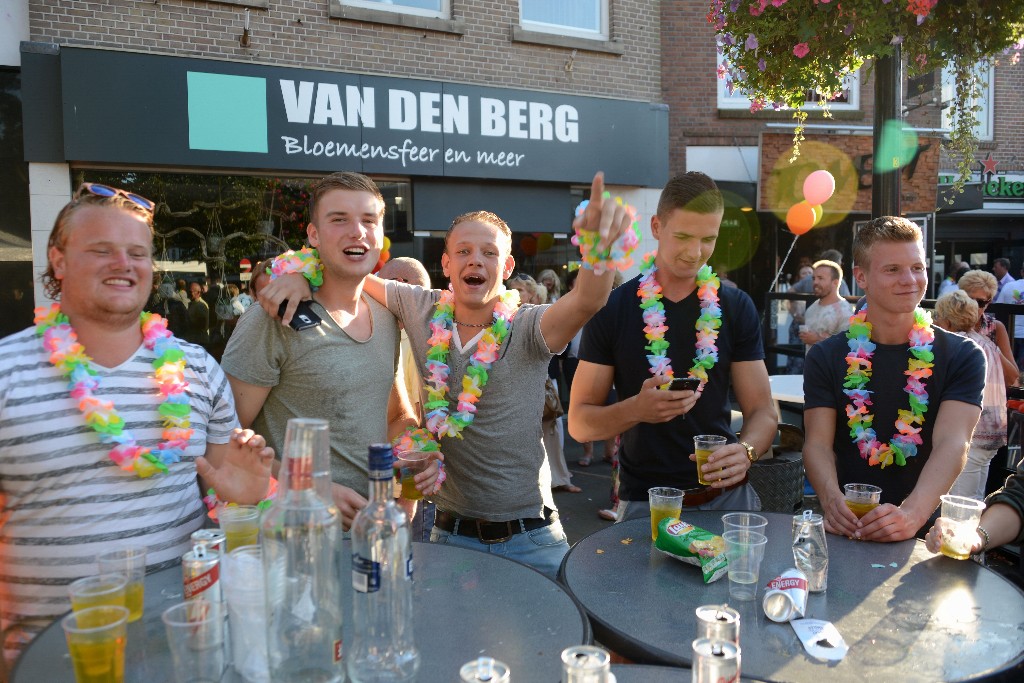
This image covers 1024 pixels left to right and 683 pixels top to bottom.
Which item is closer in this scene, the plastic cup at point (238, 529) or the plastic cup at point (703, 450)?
the plastic cup at point (238, 529)

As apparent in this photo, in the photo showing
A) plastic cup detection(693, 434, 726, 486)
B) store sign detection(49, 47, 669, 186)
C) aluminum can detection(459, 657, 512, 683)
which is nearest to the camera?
aluminum can detection(459, 657, 512, 683)

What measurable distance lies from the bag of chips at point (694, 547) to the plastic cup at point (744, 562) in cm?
6

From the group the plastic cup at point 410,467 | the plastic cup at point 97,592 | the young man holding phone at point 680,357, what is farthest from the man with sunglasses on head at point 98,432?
the young man holding phone at point 680,357

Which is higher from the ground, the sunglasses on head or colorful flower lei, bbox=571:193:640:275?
the sunglasses on head

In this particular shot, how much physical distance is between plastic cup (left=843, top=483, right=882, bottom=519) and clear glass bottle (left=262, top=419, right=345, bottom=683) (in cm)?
188

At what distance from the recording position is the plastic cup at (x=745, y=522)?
6.89 feet

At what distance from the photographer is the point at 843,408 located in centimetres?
297

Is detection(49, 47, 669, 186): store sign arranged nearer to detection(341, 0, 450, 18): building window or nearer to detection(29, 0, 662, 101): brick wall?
detection(29, 0, 662, 101): brick wall

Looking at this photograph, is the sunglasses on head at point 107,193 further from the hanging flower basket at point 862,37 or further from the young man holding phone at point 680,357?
the hanging flower basket at point 862,37

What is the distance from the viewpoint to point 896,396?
112 inches

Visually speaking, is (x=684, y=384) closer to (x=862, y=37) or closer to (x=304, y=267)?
(x=304, y=267)

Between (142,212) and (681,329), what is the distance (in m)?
2.05

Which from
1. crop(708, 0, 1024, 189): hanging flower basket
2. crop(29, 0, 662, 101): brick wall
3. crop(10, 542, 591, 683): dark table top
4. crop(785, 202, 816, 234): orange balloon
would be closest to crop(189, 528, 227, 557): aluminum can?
crop(10, 542, 591, 683): dark table top

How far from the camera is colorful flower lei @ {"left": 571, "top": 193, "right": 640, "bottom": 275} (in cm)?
222
